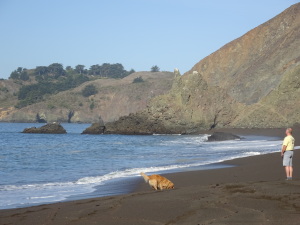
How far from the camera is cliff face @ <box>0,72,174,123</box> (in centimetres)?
15288

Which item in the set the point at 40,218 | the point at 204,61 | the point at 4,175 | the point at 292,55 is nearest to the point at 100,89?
the point at 204,61

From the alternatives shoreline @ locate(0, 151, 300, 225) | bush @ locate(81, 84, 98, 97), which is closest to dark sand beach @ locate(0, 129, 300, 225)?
shoreline @ locate(0, 151, 300, 225)

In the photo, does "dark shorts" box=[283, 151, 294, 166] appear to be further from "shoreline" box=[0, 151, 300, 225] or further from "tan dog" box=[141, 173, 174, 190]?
"tan dog" box=[141, 173, 174, 190]

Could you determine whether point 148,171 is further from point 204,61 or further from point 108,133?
point 204,61

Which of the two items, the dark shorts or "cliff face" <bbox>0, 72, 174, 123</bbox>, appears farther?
"cliff face" <bbox>0, 72, 174, 123</bbox>

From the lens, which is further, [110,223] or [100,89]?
[100,89]

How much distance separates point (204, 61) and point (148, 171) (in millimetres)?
87672

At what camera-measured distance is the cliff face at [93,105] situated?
153 metres

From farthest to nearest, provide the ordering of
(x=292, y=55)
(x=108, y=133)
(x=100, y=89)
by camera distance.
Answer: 1. (x=100, y=89)
2. (x=292, y=55)
3. (x=108, y=133)

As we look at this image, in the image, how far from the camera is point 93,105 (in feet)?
529

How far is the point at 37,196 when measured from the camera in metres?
13.0

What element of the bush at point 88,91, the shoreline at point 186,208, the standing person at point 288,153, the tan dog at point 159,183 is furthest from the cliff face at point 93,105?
the shoreline at point 186,208

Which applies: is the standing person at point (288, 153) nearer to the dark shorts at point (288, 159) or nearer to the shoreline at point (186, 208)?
the dark shorts at point (288, 159)

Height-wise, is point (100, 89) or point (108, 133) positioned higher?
point (100, 89)
